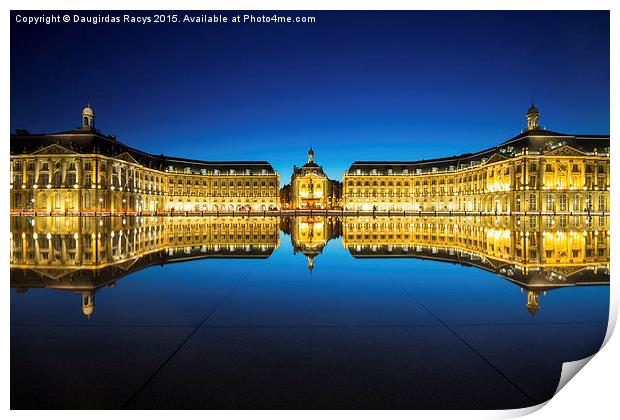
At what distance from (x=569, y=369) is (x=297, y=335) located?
2.65 meters

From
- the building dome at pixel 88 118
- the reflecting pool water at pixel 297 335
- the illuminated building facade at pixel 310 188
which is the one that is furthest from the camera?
the illuminated building facade at pixel 310 188

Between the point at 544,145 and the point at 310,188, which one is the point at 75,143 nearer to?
the point at 310,188

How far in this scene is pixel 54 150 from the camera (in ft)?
205

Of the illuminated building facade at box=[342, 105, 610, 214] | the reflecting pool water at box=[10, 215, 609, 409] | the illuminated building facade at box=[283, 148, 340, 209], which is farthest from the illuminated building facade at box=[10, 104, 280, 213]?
the reflecting pool water at box=[10, 215, 609, 409]

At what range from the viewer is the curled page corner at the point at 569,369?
3514 millimetres

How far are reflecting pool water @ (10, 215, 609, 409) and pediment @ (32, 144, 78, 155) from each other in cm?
6468

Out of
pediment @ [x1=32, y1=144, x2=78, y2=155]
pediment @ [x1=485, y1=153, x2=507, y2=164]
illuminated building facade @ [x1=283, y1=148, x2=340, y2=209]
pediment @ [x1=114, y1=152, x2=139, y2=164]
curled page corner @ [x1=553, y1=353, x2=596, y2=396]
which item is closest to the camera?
curled page corner @ [x1=553, y1=353, x2=596, y2=396]

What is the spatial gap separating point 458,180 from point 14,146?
87.0m

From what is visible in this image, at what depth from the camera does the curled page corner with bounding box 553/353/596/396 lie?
351 centimetres

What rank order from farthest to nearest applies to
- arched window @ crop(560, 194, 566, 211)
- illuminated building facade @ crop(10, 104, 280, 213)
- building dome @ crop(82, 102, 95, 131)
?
building dome @ crop(82, 102, 95, 131)
arched window @ crop(560, 194, 566, 211)
illuminated building facade @ crop(10, 104, 280, 213)

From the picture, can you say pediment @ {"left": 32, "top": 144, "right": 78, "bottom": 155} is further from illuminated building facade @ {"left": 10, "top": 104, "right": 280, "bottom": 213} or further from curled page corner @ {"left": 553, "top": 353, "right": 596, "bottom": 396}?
curled page corner @ {"left": 553, "top": 353, "right": 596, "bottom": 396}

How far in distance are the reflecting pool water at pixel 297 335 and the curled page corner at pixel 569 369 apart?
74 millimetres
